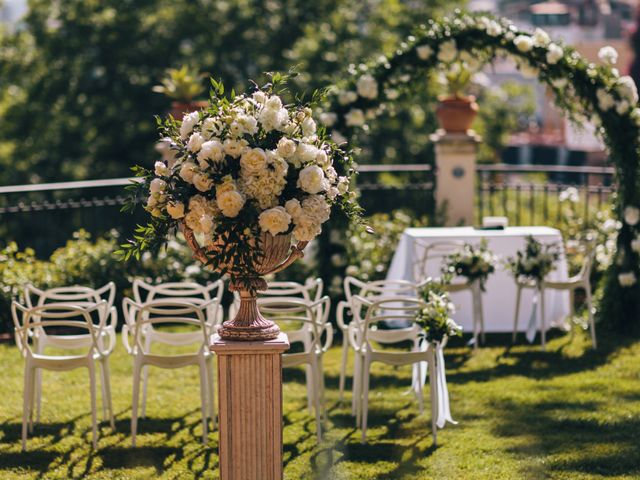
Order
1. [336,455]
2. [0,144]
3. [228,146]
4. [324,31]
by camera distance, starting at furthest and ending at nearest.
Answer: [0,144] → [324,31] → [336,455] → [228,146]

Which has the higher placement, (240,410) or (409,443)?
(240,410)

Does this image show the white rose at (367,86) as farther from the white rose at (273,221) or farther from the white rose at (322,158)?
the white rose at (273,221)

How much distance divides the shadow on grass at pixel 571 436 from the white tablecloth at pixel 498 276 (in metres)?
2.25

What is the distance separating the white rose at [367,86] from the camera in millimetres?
9484

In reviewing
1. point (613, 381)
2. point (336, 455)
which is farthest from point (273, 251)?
point (613, 381)

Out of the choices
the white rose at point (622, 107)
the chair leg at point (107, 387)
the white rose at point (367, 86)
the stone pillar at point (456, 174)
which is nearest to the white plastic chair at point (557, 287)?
the white rose at point (622, 107)

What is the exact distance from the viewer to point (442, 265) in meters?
9.04

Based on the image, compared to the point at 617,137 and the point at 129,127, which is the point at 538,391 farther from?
the point at 129,127

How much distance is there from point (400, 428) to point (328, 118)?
3.75 meters

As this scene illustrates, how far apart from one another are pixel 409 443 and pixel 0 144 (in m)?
20.2

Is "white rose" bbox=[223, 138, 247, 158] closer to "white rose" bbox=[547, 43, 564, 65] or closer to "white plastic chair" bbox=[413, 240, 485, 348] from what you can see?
"white plastic chair" bbox=[413, 240, 485, 348]

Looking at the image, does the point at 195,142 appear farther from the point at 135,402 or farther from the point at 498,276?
the point at 498,276

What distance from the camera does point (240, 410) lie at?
181 inches

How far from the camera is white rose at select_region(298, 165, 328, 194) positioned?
4387 millimetres
